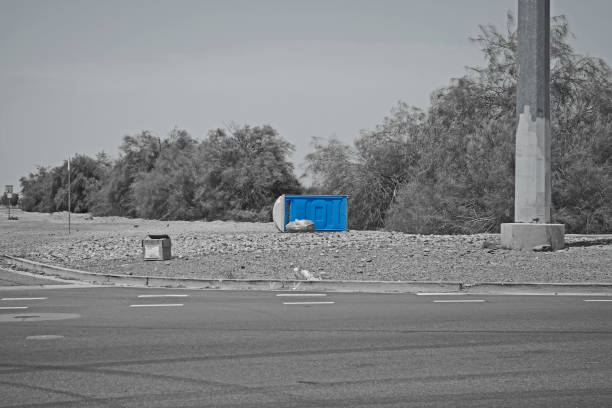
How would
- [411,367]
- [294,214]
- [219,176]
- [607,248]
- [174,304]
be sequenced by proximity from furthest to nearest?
[219,176] → [294,214] → [607,248] → [174,304] → [411,367]

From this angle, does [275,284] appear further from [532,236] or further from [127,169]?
[127,169]

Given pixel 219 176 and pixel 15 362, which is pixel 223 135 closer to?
pixel 219 176

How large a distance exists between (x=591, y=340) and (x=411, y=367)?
8.71ft

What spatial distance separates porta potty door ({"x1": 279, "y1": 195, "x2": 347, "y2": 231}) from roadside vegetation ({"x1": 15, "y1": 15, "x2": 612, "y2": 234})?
24.6 feet

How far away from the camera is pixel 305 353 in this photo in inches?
304

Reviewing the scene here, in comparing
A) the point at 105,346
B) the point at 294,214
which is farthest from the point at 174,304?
the point at 294,214

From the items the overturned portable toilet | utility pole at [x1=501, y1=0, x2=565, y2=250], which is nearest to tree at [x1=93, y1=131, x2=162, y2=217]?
the overturned portable toilet

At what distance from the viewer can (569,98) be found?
1506 inches

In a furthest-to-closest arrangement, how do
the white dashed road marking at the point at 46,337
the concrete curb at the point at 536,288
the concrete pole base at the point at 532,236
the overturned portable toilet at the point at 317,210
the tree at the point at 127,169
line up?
the tree at the point at 127,169
the overturned portable toilet at the point at 317,210
the concrete pole base at the point at 532,236
the concrete curb at the point at 536,288
the white dashed road marking at the point at 46,337

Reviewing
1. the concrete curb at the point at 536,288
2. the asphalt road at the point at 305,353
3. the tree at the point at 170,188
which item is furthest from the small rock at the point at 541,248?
the tree at the point at 170,188

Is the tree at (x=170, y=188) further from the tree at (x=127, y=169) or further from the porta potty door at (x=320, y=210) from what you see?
the porta potty door at (x=320, y=210)

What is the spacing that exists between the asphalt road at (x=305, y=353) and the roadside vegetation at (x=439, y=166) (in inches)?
882

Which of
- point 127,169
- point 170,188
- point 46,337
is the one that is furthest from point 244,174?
point 46,337

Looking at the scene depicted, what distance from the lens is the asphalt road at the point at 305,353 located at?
5992mm
